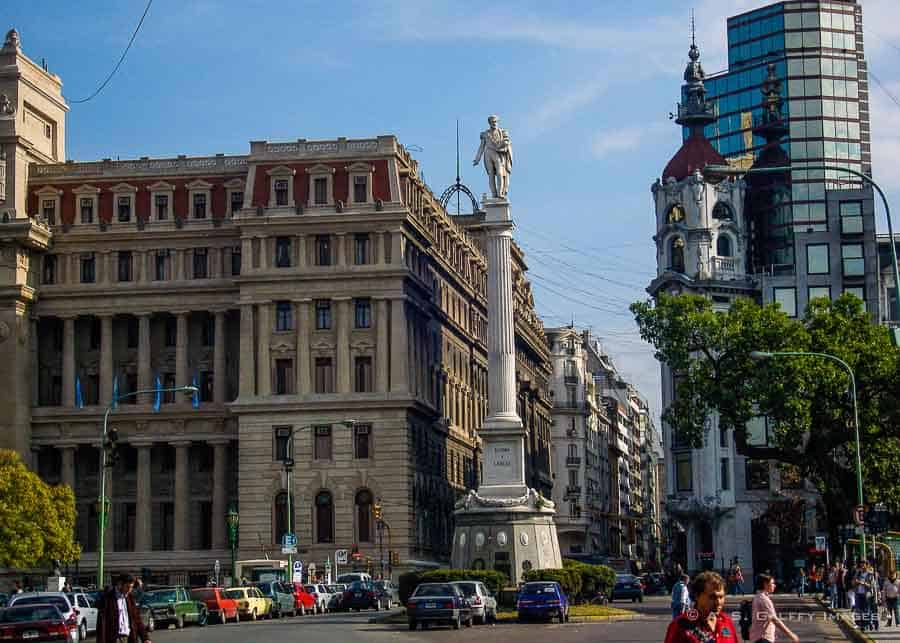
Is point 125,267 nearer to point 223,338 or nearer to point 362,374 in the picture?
point 223,338

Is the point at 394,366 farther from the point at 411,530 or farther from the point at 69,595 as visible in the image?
the point at 69,595

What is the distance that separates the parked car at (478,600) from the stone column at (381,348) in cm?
3892

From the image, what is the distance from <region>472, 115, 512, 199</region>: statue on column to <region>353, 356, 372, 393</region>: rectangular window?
65.0 ft

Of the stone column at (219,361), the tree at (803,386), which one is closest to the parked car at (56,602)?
the tree at (803,386)

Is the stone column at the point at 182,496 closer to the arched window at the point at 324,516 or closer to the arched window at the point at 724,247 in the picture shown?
the arched window at the point at 324,516

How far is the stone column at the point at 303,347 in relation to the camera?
98.0 meters

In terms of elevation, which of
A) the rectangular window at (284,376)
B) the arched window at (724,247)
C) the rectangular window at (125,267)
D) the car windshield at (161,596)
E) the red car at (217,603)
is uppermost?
the arched window at (724,247)

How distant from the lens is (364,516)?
97.1 metres

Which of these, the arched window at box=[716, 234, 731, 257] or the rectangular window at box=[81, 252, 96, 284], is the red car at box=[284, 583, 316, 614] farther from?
the arched window at box=[716, 234, 731, 257]

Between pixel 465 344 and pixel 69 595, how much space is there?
7345 centimetres

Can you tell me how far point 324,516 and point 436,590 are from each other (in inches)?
1663

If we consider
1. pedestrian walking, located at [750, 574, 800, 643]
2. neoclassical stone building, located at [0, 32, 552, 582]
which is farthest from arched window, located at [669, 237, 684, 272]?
pedestrian walking, located at [750, 574, 800, 643]

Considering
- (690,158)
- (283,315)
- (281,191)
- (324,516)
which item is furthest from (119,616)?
(690,158)

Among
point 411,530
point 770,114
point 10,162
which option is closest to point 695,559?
point 411,530
